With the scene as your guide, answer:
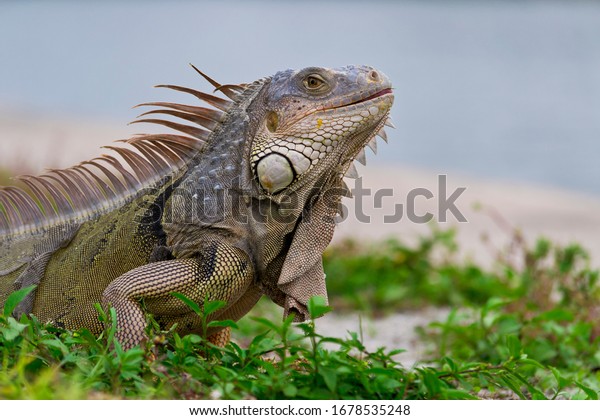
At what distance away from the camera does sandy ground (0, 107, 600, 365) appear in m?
9.38

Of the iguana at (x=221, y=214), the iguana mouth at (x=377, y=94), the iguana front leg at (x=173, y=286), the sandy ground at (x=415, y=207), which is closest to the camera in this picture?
the iguana front leg at (x=173, y=286)

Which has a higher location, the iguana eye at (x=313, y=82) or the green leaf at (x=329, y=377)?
the iguana eye at (x=313, y=82)

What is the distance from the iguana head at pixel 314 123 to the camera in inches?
197

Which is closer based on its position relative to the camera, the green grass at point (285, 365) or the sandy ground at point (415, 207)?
the green grass at point (285, 365)

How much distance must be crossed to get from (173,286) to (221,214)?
20.6 inches

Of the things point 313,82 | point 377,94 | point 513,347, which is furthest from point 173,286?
point 513,347

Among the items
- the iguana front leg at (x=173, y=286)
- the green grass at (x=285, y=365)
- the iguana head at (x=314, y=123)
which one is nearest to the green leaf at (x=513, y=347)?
the green grass at (x=285, y=365)

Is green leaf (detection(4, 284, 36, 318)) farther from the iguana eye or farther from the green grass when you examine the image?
the iguana eye

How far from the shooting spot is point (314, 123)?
5.06 metres

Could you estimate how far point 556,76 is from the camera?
34.3 metres

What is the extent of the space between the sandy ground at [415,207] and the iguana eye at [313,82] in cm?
344

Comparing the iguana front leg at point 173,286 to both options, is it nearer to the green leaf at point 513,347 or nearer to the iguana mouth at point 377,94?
the iguana mouth at point 377,94

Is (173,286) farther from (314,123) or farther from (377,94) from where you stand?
(377,94)

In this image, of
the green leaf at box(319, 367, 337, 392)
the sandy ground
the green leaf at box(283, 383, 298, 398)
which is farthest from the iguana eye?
the sandy ground
